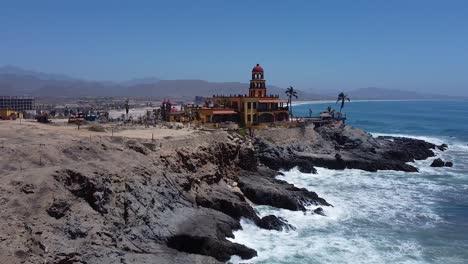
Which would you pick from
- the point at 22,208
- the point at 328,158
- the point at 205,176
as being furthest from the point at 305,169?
the point at 22,208

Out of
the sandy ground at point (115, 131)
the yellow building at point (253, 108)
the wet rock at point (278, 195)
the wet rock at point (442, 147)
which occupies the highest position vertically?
the yellow building at point (253, 108)

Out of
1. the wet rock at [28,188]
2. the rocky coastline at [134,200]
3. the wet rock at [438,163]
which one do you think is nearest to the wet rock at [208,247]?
the rocky coastline at [134,200]

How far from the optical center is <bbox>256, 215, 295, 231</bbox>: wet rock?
108 ft

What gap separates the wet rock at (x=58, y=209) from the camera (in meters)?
24.0

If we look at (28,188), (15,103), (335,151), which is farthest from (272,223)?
(15,103)

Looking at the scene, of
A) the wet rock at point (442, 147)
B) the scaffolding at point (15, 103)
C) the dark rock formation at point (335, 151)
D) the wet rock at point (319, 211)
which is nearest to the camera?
the wet rock at point (319, 211)

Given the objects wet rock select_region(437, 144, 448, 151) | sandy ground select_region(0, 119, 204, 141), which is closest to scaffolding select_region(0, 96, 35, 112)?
sandy ground select_region(0, 119, 204, 141)

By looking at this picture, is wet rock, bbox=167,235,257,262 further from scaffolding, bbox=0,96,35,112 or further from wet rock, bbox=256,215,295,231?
scaffolding, bbox=0,96,35,112

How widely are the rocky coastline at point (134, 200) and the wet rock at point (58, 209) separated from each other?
0.17 feet

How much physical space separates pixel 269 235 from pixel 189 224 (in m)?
6.19

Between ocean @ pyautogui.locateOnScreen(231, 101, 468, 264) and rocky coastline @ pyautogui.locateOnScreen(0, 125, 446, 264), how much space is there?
1.55m

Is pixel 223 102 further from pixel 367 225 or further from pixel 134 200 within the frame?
pixel 134 200

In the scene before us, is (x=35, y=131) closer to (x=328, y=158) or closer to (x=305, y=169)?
(x=305, y=169)

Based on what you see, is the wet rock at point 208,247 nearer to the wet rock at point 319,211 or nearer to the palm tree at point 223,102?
the wet rock at point 319,211
